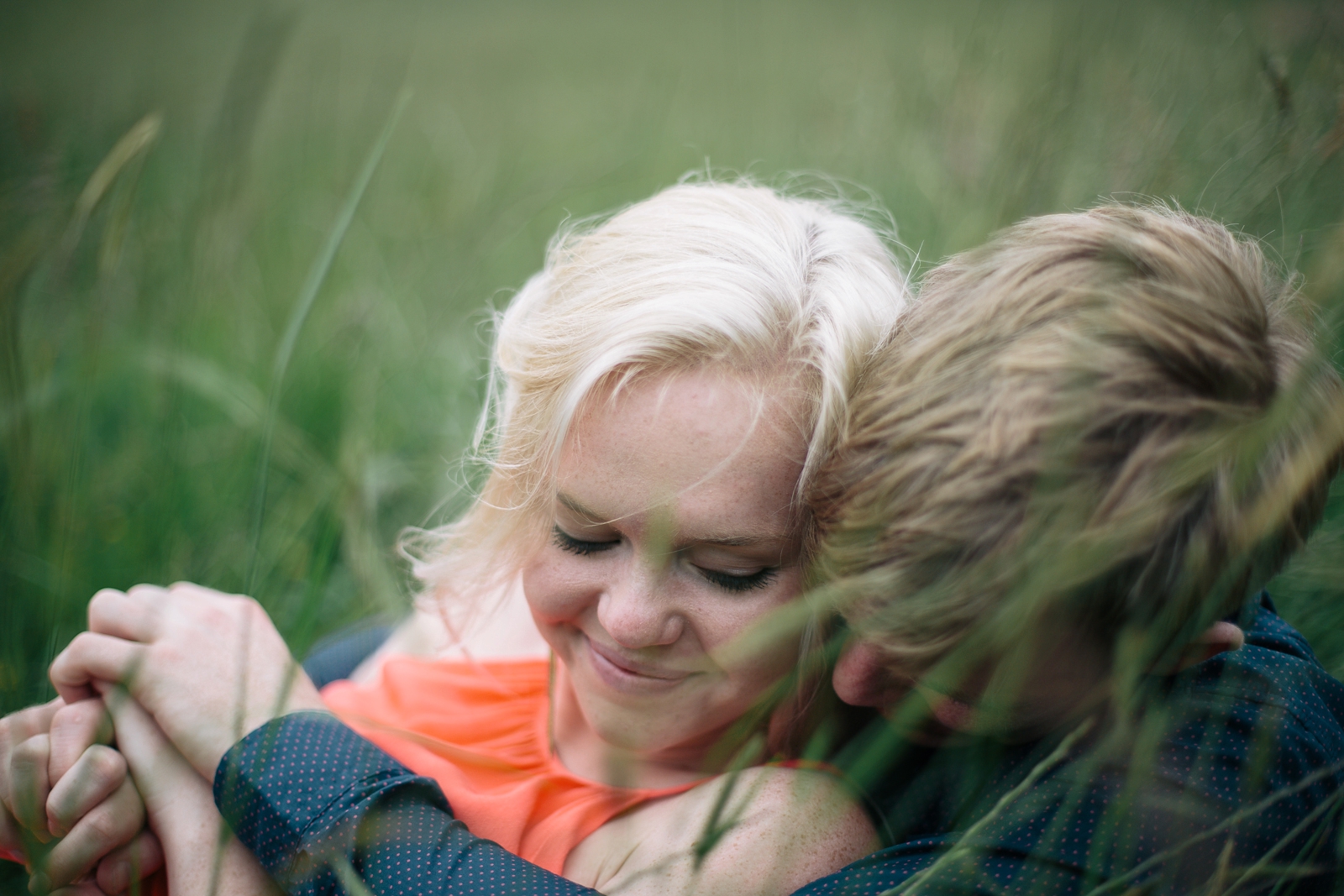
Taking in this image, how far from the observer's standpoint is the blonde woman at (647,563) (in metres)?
1.08

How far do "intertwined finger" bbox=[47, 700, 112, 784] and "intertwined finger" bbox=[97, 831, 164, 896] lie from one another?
5.1 inches

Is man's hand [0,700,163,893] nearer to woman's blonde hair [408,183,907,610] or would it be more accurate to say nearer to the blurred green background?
the blurred green background

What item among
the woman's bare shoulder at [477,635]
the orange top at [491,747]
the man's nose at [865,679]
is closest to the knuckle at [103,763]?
the orange top at [491,747]

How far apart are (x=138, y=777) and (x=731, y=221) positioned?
1.11 meters

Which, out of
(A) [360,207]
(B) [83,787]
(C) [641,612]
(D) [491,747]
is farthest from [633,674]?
(A) [360,207]

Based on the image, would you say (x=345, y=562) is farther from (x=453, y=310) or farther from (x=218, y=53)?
(x=218, y=53)

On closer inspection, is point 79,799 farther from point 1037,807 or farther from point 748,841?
point 1037,807

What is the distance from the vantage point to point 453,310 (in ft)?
9.45

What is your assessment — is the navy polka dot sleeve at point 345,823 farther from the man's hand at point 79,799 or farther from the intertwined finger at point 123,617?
the intertwined finger at point 123,617

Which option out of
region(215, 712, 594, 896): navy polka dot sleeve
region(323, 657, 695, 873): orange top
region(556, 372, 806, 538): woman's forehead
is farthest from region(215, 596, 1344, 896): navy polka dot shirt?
region(556, 372, 806, 538): woman's forehead

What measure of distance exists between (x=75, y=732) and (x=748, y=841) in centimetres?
92

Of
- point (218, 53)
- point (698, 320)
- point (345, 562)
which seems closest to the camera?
point (698, 320)

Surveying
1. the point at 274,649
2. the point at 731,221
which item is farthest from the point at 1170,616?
the point at 274,649

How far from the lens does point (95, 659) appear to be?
1268 mm
